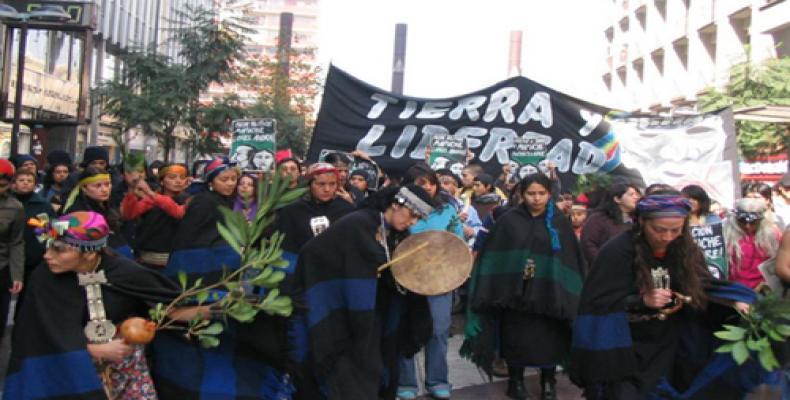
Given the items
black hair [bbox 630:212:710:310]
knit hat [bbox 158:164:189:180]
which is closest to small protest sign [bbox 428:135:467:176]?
knit hat [bbox 158:164:189:180]

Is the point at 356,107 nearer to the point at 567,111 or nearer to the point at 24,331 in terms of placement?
the point at 567,111

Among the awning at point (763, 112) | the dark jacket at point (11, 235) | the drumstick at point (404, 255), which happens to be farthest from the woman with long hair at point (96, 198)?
the awning at point (763, 112)

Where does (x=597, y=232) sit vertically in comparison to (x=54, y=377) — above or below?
above

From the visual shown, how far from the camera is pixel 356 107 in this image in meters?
14.0

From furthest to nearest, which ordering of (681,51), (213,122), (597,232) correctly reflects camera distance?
(681,51) < (213,122) < (597,232)

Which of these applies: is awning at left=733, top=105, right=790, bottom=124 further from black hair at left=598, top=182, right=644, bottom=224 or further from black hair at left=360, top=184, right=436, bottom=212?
black hair at left=360, top=184, right=436, bottom=212

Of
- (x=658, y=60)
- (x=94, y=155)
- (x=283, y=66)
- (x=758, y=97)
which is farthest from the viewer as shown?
(x=658, y=60)

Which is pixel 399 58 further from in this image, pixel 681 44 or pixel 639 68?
pixel 681 44

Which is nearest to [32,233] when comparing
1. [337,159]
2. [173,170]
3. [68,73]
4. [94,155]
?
[173,170]

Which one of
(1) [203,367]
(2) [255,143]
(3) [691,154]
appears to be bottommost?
(1) [203,367]

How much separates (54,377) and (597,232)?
17.7ft

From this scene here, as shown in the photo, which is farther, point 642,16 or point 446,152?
point 642,16

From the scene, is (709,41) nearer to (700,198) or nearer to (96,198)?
(700,198)

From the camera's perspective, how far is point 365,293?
18.4 ft
